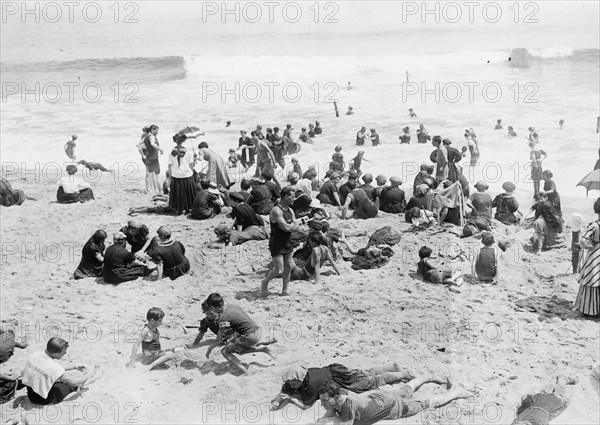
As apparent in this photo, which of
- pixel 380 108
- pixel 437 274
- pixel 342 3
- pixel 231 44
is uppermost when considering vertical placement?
pixel 342 3

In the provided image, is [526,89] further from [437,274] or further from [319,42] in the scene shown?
[437,274]

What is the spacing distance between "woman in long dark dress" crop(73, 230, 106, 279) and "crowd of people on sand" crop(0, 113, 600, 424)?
0.01 metres

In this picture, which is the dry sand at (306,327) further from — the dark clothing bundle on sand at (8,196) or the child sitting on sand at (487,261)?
the dark clothing bundle on sand at (8,196)

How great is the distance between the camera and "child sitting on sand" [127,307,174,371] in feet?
28.5

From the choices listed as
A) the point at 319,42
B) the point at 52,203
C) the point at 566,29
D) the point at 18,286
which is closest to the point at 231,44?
the point at 319,42

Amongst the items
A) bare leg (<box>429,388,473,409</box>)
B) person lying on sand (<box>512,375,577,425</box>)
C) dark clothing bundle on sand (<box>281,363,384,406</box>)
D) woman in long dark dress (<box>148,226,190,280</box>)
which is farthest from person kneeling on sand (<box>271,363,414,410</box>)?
woman in long dark dress (<box>148,226,190,280</box>)

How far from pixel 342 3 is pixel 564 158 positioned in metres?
49.1

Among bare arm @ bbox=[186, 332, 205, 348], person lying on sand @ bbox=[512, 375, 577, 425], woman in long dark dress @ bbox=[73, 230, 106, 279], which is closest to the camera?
person lying on sand @ bbox=[512, 375, 577, 425]

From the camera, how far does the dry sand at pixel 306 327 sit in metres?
8.05

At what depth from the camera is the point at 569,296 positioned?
1059cm

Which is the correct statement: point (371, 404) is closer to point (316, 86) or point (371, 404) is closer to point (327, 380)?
point (327, 380)

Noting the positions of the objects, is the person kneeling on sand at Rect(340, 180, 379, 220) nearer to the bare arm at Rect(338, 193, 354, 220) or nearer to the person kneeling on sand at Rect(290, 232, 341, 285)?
the bare arm at Rect(338, 193, 354, 220)

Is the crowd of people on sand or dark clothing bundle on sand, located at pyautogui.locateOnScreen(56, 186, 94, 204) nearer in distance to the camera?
the crowd of people on sand

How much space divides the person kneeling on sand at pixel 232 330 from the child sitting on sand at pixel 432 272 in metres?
3.14
